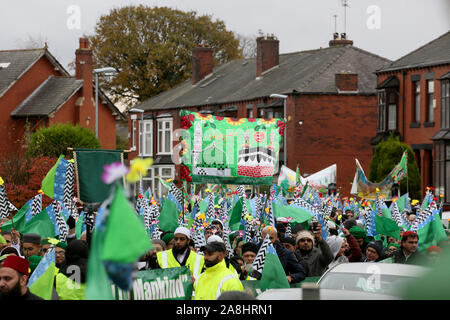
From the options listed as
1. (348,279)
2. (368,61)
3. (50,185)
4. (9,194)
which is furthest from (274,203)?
(368,61)

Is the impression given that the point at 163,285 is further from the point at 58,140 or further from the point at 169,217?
the point at 58,140

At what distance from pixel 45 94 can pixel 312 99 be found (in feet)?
48.9

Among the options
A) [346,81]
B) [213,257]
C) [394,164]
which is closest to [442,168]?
[394,164]

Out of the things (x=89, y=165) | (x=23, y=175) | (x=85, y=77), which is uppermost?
(x=85, y=77)

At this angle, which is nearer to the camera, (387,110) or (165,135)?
(387,110)

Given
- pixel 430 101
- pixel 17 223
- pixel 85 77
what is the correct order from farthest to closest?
pixel 85 77, pixel 430 101, pixel 17 223

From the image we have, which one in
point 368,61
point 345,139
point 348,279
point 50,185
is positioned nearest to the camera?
point 348,279

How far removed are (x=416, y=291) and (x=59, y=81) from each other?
49790 millimetres

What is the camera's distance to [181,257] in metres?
10.0

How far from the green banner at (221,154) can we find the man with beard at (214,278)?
1063 centimetres

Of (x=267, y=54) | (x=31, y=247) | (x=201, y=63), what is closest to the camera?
(x=31, y=247)

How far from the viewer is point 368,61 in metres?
51.3

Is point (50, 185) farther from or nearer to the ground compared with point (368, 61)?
nearer to the ground

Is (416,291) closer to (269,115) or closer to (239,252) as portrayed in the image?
(239,252)
